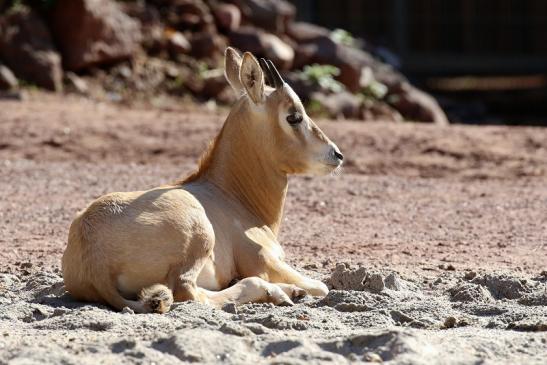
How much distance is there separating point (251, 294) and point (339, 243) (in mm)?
2360

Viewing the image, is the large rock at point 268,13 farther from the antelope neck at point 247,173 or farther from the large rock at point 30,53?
the antelope neck at point 247,173

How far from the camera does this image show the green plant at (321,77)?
671 inches

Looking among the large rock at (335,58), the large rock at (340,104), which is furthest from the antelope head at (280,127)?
the large rock at (335,58)

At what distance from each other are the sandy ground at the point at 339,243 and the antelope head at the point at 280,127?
690 mm

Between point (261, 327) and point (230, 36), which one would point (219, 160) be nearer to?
point (261, 327)

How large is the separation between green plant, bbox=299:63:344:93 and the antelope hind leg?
Answer: 33.5ft

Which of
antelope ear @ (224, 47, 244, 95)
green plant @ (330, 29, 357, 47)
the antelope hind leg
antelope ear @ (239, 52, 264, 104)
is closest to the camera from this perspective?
the antelope hind leg

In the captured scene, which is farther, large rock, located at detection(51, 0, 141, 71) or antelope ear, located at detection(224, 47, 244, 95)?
large rock, located at detection(51, 0, 141, 71)

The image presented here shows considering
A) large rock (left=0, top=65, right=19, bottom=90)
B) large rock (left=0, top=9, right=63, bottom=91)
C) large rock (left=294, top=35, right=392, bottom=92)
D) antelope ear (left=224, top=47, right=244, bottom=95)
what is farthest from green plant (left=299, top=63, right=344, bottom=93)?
antelope ear (left=224, top=47, right=244, bottom=95)

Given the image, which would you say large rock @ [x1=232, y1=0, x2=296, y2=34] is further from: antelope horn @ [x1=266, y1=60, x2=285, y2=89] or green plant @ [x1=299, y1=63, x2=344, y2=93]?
antelope horn @ [x1=266, y1=60, x2=285, y2=89]

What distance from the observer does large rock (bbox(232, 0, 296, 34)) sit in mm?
18484

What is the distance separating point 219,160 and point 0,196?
3754 mm

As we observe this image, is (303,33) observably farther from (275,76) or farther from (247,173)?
(275,76)

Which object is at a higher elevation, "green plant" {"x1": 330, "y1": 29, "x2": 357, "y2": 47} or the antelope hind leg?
"green plant" {"x1": 330, "y1": 29, "x2": 357, "y2": 47}
